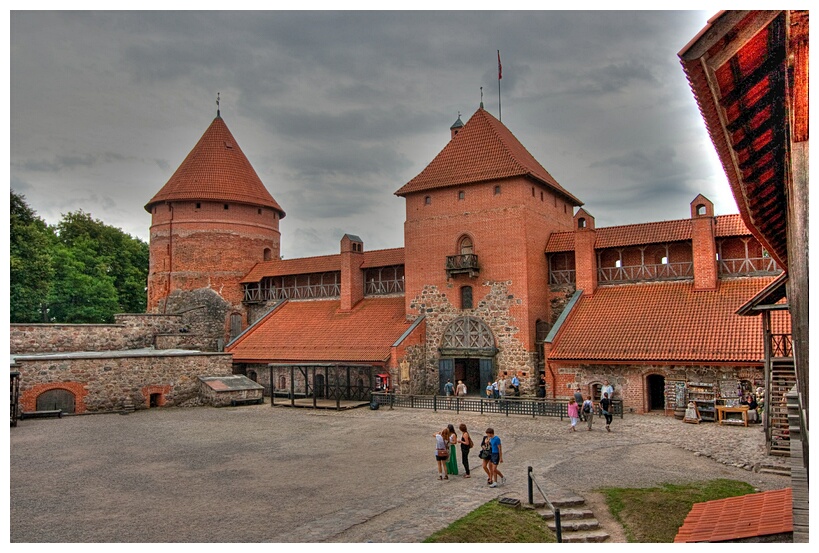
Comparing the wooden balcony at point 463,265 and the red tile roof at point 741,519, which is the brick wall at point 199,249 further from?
the red tile roof at point 741,519

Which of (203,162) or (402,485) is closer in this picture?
(402,485)

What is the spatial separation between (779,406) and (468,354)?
12.9 m

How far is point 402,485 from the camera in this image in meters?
11.2

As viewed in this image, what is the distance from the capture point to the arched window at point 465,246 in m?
25.4

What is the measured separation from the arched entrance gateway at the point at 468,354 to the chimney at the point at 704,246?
7808 millimetres

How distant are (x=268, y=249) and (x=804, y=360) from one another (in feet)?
105

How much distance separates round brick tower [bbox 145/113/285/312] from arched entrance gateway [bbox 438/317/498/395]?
14381 mm

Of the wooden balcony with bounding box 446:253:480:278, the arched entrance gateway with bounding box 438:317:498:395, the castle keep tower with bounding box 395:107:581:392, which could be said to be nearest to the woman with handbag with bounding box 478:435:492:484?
the castle keep tower with bounding box 395:107:581:392

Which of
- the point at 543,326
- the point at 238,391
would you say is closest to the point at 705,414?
the point at 543,326

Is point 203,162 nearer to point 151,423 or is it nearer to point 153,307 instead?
point 153,307

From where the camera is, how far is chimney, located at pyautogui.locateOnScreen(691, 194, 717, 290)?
71.3 feet

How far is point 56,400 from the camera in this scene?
70.2 feet

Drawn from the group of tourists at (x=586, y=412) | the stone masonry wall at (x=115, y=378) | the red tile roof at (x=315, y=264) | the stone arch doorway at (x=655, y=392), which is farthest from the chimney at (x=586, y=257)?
the stone masonry wall at (x=115, y=378)

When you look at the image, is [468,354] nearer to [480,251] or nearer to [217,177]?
[480,251]
